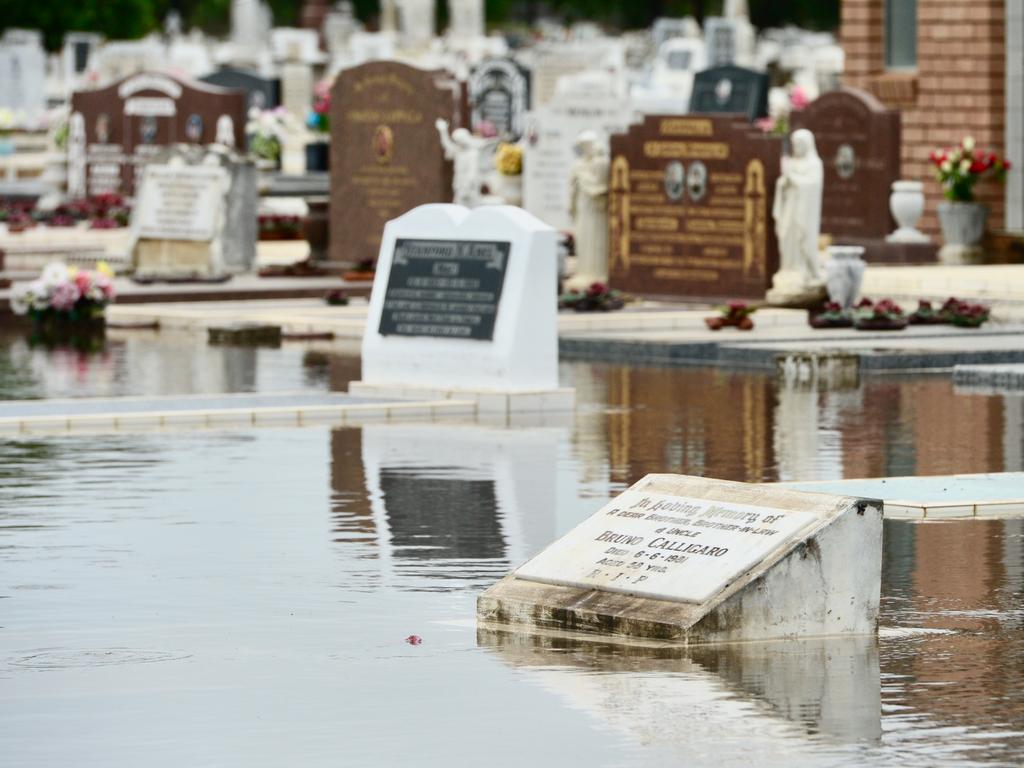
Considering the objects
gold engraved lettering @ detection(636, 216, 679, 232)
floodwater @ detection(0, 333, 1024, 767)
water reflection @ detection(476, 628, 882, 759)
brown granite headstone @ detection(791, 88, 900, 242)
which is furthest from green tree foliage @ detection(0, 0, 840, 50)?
water reflection @ detection(476, 628, 882, 759)

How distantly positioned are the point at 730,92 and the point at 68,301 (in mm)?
21389

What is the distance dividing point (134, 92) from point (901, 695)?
3404cm

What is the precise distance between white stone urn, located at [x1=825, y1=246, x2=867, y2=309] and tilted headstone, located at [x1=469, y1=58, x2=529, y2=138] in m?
24.1

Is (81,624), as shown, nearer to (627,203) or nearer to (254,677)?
(254,677)

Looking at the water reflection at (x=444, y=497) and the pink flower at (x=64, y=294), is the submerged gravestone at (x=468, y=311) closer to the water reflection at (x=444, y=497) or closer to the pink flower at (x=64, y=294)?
the water reflection at (x=444, y=497)

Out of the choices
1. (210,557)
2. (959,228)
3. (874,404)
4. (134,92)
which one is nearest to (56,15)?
(134,92)

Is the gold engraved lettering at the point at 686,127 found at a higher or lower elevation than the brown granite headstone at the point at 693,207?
higher

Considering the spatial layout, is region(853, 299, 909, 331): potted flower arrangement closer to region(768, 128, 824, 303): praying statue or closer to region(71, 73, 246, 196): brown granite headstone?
region(768, 128, 824, 303): praying statue

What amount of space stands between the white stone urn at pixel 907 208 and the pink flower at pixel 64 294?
1081cm

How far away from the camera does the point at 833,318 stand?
85.3 ft

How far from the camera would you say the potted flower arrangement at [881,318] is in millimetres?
25578

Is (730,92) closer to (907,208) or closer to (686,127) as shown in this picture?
(907,208)

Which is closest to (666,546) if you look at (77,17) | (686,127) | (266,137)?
(686,127)

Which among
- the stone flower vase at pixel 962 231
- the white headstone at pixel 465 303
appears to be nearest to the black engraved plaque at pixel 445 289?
the white headstone at pixel 465 303
